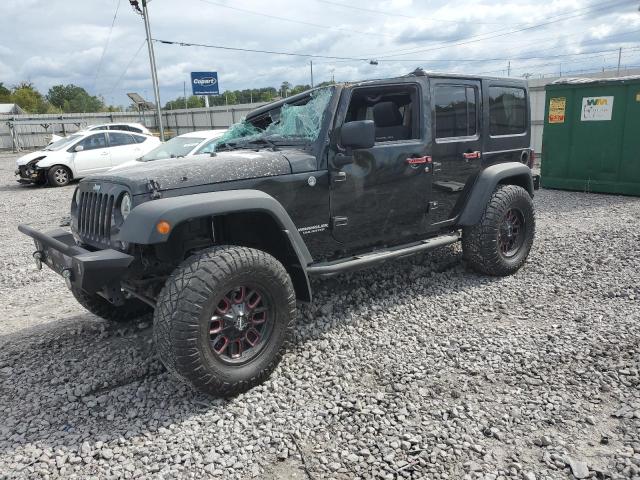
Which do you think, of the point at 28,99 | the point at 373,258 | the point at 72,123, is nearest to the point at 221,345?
the point at 373,258

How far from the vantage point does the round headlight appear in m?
3.13

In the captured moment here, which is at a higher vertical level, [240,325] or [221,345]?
[240,325]

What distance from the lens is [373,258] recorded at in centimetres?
400

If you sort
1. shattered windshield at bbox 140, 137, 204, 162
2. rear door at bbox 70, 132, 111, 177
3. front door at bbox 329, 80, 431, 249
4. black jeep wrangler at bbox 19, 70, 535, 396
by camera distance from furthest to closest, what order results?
rear door at bbox 70, 132, 111, 177
shattered windshield at bbox 140, 137, 204, 162
front door at bbox 329, 80, 431, 249
black jeep wrangler at bbox 19, 70, 535, 396

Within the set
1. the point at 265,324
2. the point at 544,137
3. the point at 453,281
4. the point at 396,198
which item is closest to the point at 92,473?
the point at 265,324

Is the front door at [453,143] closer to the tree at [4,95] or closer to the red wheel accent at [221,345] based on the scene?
the red wheel accent at [221,345]

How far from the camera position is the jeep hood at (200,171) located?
3.15 meters

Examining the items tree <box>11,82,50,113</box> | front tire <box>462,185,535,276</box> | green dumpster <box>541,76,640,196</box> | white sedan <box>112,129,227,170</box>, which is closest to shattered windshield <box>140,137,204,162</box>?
white sedan <box>112,129,227,170</box>

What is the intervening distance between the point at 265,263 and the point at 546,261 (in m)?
3.75

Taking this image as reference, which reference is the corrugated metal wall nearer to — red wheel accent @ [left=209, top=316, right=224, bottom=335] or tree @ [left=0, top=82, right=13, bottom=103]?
red wheel accent @ [left=209, top=316, right=224, bottom=335]

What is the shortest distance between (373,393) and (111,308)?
2.32 meters

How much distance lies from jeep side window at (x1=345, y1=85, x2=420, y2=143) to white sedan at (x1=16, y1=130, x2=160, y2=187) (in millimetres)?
11357

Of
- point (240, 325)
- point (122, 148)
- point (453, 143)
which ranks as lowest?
point (240, 325)

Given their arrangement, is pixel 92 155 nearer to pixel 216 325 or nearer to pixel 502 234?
pixel 502 234
